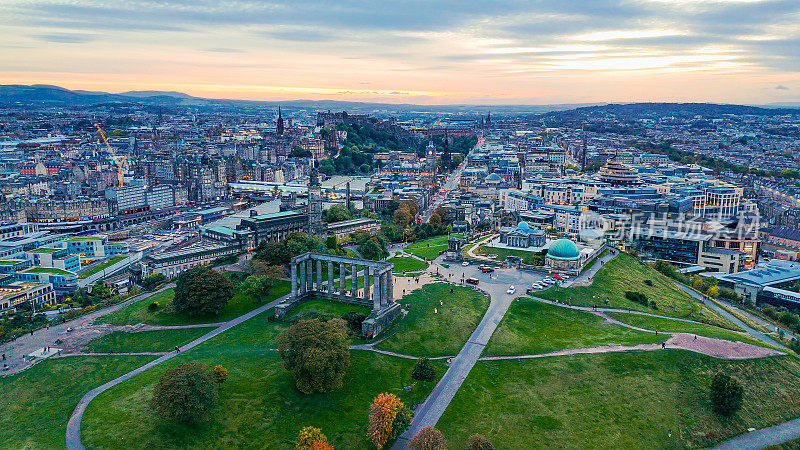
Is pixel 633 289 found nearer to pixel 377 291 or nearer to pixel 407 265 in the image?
pixel 407 265

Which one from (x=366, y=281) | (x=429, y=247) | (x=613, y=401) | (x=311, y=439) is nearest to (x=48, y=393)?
(x=311, y=439)

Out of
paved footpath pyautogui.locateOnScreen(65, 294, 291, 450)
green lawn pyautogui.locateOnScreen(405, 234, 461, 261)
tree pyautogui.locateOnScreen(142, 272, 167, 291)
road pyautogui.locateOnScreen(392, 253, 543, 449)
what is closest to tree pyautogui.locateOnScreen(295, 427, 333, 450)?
road pyautogui.locateOnScreen(392, 253, 543, 449)

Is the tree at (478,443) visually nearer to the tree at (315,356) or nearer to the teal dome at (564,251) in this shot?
the tree at (315,356)

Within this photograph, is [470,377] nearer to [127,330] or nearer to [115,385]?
[115,385]

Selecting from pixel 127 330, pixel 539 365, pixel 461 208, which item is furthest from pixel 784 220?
pixel 127 330

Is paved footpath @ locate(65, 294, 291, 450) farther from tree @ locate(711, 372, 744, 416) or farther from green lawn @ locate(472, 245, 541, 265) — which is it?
tree @ locate(711, 372, 744, 416)

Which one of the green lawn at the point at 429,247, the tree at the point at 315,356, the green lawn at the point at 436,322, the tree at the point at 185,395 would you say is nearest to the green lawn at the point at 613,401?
the green lawn at the point at 436,322
